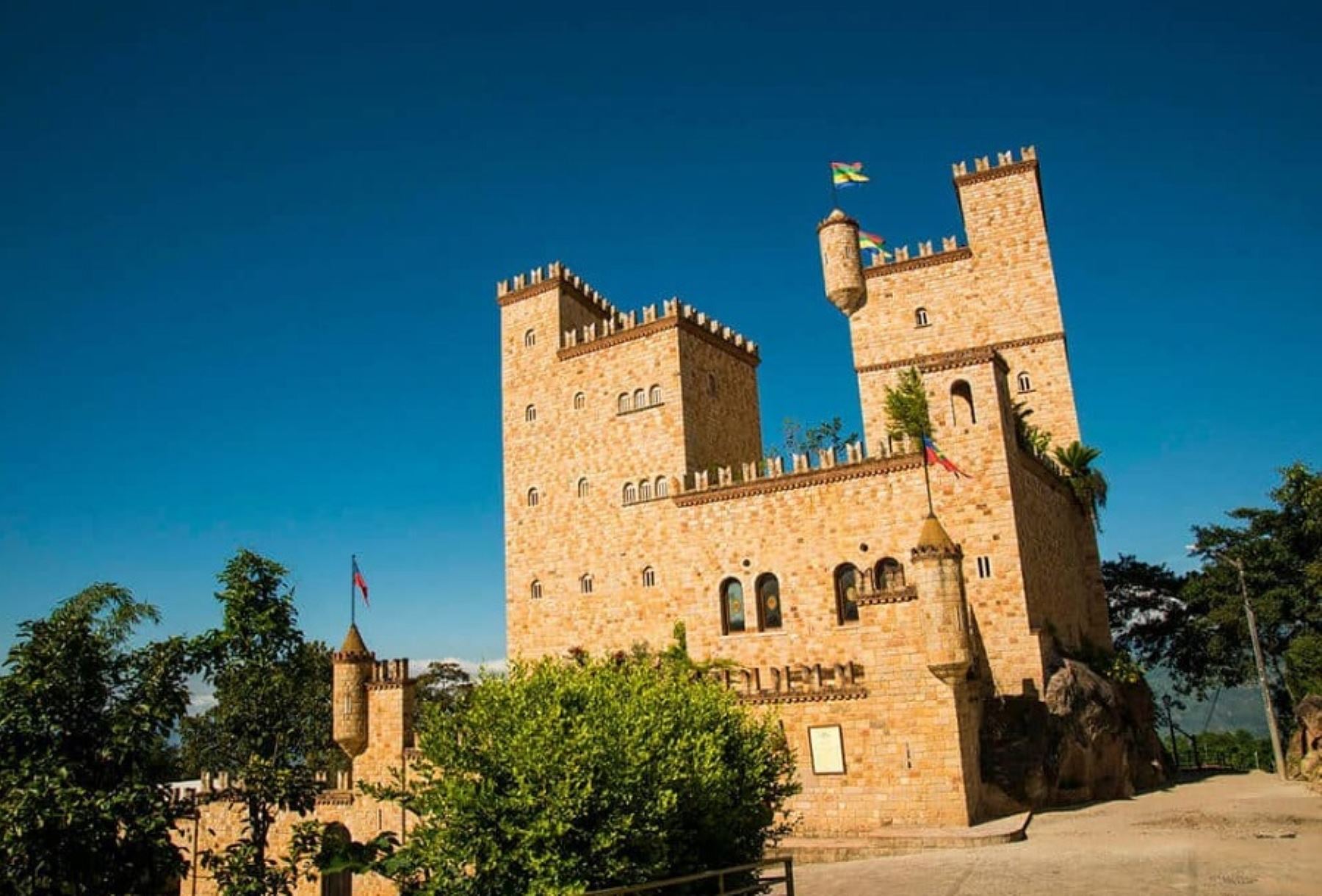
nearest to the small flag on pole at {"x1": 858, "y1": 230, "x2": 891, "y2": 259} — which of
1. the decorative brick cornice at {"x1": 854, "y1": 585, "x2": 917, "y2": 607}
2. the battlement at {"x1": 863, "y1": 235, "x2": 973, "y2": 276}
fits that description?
the battlement at {"x1": 863, "y1": 235, "x2": 973, "y2": 276}

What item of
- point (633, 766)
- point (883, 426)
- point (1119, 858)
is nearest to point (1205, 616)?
point (883, 426)

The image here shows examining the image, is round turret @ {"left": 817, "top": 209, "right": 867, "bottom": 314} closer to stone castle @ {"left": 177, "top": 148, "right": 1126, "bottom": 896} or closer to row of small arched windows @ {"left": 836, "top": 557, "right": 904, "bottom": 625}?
stone castle @ {"left": 177, "top": 148, "right": 1126, "bottom": 896}

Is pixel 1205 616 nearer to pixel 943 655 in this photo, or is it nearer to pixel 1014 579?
pixel 1014 579

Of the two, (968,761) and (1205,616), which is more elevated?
(1205,616)

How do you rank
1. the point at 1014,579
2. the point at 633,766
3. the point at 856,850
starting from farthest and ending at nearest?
the point at 1014,579
the point at 856,850
the point at 633,766

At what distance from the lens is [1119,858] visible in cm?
1827

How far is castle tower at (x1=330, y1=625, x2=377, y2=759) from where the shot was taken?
29.3 metres

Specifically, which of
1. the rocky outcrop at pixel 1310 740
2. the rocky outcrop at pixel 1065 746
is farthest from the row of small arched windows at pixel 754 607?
the rocky outcrop at pixel 1310 740

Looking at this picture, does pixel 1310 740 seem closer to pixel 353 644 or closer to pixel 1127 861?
pixel 1127 861

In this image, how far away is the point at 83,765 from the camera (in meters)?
16.9

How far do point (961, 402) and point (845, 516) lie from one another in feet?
16.6

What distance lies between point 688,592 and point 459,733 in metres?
18.2

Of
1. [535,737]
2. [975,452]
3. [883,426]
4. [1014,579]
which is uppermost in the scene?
[883,426]

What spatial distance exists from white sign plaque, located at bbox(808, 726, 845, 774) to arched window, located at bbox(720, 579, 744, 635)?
923 cm
